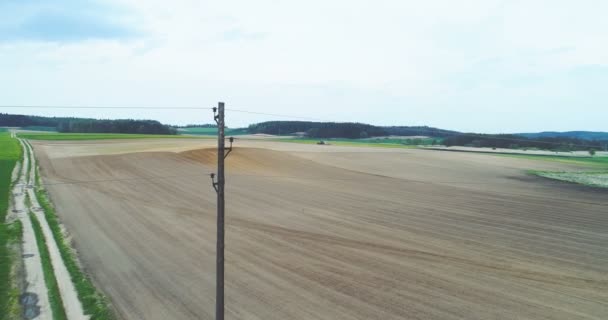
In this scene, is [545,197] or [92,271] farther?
[545,197]

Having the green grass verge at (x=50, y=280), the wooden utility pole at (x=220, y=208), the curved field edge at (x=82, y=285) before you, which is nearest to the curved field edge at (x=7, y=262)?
A: the green grass verge at (x=50, y=280)

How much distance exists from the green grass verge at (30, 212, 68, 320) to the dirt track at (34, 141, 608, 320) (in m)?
1.40

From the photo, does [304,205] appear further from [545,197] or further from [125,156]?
[125,156]

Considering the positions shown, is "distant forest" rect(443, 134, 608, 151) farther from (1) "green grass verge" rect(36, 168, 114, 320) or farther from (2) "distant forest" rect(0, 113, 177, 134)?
(2) "distant forest" rect(0, 113, 177, 134)

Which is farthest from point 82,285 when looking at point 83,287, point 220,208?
point 220,208

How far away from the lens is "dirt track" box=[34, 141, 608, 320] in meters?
13.7

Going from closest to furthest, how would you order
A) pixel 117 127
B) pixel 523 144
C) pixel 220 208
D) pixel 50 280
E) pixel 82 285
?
pixel 220 208 → pixel 82 285 → pixel 50 280 → pixel 523 144 → pixel 117 127

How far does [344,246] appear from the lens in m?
20.0

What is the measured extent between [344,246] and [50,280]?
503 inches

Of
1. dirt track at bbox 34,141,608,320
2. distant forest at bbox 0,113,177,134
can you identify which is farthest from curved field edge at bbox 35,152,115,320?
distant forest at bbox 0,113,177,134

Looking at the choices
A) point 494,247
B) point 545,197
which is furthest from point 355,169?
point 494,247

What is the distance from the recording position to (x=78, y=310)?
43.0ft

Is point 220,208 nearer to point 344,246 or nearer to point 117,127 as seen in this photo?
point 344,246

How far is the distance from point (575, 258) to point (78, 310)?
2101cm
